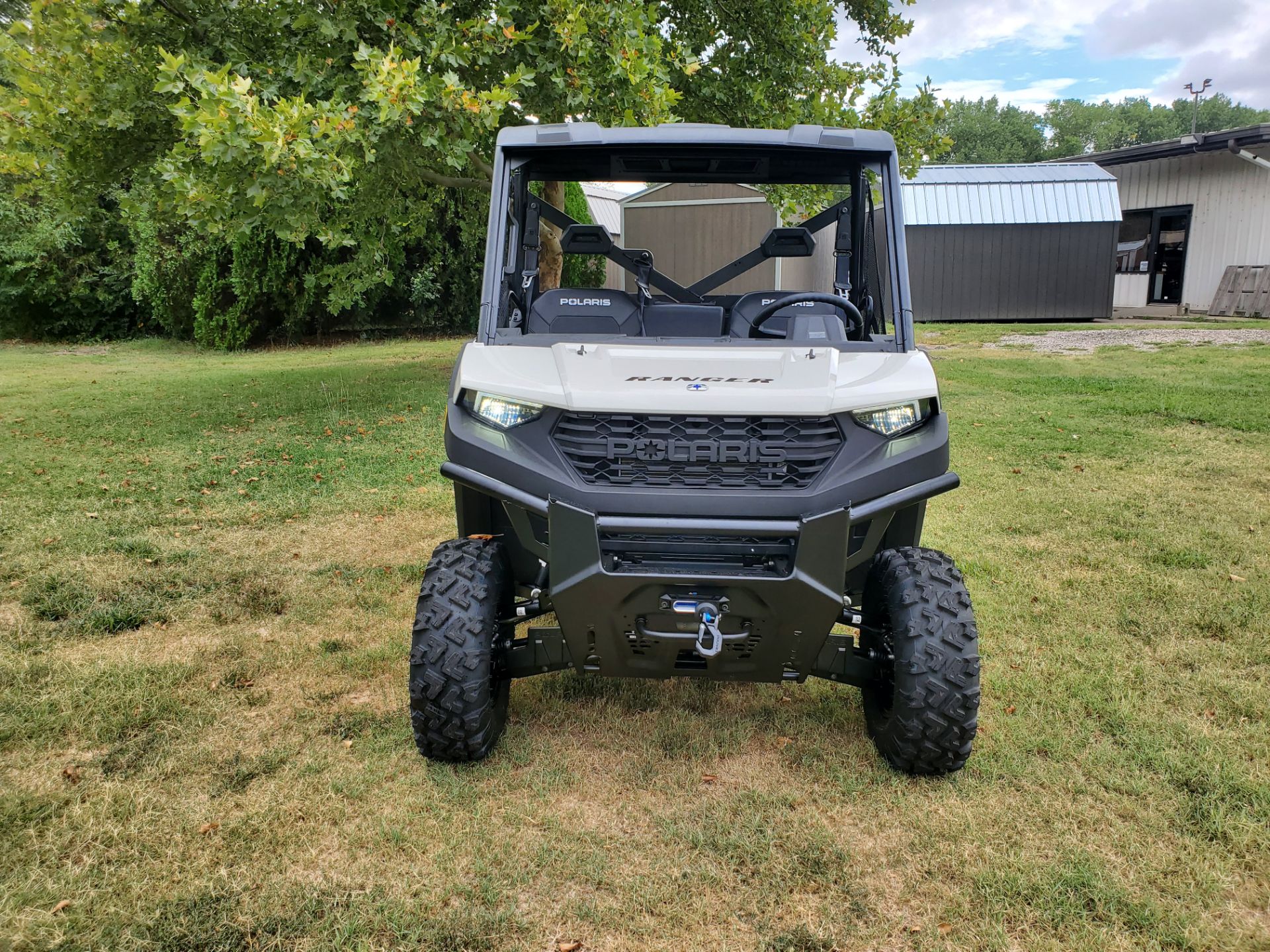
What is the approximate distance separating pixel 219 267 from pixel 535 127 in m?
14.8

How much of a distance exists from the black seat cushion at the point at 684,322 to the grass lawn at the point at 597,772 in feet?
4.48

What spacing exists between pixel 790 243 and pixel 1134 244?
68.5 ft

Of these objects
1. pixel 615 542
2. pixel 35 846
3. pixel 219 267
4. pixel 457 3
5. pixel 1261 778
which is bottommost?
pixel 35 846

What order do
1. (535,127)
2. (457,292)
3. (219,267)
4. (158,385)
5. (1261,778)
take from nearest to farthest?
(1261,778) < (535,127) < (158,385) < (219,267) < (457,292)

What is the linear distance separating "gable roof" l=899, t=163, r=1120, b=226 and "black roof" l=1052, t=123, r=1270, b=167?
4.82 ft

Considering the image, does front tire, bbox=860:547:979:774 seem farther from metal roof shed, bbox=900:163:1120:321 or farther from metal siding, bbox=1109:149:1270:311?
metal siding, bbox=1109:149:1270:311

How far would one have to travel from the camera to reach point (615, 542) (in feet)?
8.63

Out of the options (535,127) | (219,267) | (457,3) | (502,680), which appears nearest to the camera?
(502,680)

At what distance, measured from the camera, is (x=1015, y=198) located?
60.7 ft

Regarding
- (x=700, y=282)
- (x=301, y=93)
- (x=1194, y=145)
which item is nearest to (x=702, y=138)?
(x=700, y=282)

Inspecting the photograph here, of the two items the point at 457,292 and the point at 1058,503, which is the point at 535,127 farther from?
the point at 457,292

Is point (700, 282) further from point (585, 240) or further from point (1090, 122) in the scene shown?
point (1090, 122)

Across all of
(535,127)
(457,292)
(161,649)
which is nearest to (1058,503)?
(535,127)

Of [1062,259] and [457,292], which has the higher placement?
[1062,259]
